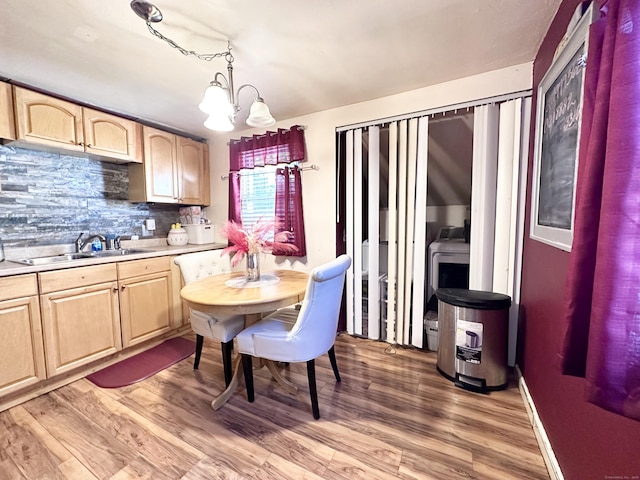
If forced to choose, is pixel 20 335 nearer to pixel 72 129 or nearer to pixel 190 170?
pixel 72 129

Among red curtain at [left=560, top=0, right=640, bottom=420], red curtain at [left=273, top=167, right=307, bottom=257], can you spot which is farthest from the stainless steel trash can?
red curtain at [left=273, top=167, right=307, bottom=257]

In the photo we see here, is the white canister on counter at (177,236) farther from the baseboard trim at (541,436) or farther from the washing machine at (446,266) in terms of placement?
the baseboard trim at (541,436)

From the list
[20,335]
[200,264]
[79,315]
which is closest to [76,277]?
[79,315]

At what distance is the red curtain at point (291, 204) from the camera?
9.00 feet

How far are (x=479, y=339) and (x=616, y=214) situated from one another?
4.66 feet

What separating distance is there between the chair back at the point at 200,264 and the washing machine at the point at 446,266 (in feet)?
6.20

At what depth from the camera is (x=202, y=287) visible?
1784 mm

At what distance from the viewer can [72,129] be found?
2170 millimetres

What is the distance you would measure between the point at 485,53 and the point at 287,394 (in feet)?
8.44

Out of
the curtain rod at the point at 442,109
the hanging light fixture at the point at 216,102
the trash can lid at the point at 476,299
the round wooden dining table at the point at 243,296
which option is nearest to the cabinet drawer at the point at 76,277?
the round wooden dining table at the point at 243,296

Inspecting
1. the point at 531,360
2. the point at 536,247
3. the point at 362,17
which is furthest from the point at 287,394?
the point at 362,17

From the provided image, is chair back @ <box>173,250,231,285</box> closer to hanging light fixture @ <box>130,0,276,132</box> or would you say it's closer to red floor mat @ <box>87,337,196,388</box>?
red floor mat @ <box>87,337,196,388</box>

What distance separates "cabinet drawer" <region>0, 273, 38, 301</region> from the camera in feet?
5.42

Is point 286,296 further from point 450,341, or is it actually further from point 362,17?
point 362,17
